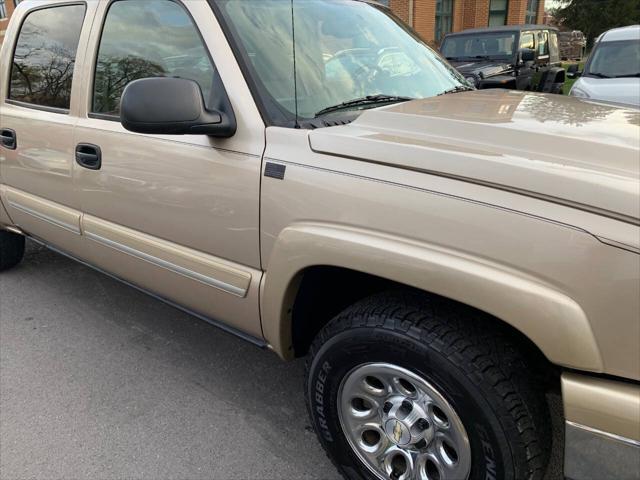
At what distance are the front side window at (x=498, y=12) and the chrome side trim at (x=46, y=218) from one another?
21.1 m

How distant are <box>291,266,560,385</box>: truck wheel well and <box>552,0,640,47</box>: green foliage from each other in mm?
28201

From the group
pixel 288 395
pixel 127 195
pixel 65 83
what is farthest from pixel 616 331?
pixel 65 83

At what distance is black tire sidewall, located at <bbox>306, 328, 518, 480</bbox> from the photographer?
1.60m

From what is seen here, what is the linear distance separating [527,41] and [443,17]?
869 cm

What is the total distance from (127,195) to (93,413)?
3.54 feet

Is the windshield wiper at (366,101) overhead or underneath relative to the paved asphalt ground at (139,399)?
overhead

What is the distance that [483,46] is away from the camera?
37.0 feet

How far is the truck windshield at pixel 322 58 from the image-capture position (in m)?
2.11

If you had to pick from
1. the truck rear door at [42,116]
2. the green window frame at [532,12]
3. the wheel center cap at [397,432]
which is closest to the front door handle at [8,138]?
the truck rear door at [42,116]

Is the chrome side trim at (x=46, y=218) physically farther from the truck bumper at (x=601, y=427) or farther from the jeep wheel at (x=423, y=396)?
the truck bumper at (x=601, y=427)

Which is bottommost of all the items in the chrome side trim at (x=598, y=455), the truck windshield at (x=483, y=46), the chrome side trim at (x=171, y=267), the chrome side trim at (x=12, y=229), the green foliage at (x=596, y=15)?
the chrome side trim at (x=12, y=229)

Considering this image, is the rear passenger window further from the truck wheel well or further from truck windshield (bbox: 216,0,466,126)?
the truck wheel well

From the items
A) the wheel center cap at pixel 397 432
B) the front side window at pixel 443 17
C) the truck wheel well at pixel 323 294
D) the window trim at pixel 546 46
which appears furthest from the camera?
the front side window at pixel 443 17

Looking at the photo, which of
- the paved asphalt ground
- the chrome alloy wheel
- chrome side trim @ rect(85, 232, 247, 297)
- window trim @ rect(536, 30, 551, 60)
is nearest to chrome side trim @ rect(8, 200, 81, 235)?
chrome side trim @ rect(85, 232, 247, 297)
